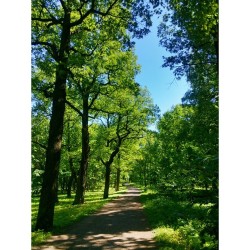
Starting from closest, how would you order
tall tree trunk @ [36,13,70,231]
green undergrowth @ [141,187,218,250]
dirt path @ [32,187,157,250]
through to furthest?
green undergrowth @ [141,187,218,250]
dirt path @ [32,187,157,250]
tall tree trunk @ [36,13,70,231]

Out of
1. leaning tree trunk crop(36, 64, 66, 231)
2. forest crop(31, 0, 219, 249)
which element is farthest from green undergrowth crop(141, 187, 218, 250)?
leaning tree trunk crop(36, 64, 66, 231)

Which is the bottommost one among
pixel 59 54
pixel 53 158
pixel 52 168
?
pixel 52 168

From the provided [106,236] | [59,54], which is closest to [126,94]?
[59,54]

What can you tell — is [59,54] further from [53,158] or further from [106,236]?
[106,236]

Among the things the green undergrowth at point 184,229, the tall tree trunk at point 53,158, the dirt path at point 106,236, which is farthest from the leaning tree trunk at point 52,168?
the green undergrowth at point 184,229

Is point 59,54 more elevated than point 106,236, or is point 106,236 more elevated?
point 59,54

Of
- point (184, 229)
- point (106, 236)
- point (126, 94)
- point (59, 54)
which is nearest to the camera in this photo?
point (184, 229)

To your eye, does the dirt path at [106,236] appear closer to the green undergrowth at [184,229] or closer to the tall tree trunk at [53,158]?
the green undergrowth at [184,229]

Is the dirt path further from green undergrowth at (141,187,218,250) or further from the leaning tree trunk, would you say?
the leaning tree trunk

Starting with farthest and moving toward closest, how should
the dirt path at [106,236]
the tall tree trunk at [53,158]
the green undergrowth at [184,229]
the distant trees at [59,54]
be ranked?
the tall tree trunk at [53,158] < the distant trees at [59,54] < the dirt path at [106,236] < the green undergrowth at [184,229]
